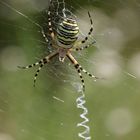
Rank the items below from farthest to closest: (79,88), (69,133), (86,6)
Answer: (86,6) → (69,133) → (79,88)

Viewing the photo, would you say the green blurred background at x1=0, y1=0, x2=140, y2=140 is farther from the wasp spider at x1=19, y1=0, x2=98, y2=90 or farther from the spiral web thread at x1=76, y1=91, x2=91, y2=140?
the wasp spider at x1=19, y1=0, x2=98, y2=90

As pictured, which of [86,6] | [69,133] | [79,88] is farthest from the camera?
[86,6]

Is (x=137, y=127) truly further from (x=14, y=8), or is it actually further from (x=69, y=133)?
(x=14, y=8)

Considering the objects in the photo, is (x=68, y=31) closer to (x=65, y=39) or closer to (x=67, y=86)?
(x=65, y=39)

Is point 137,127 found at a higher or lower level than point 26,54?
lower

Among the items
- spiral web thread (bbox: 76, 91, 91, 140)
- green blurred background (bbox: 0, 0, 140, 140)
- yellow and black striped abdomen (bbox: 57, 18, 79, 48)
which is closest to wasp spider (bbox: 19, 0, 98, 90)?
yellow and black striped abdomen (bbox: 57, 18, 79, 48)

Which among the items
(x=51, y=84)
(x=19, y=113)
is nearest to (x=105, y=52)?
(x=51, y=84)

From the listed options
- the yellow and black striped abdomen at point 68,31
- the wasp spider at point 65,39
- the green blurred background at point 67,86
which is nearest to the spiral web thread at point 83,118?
the green blurred background at point 67,86
